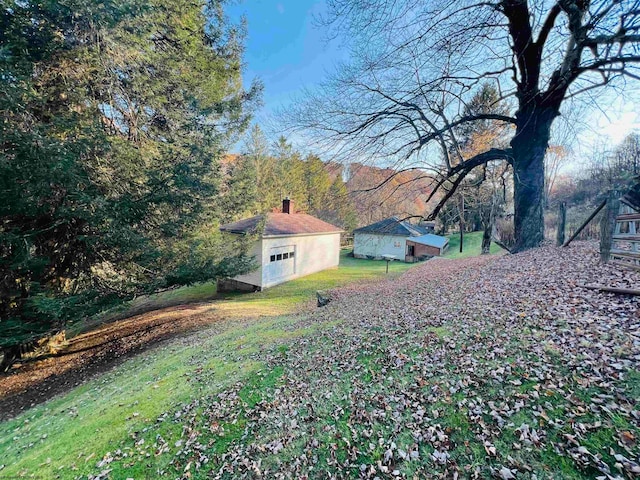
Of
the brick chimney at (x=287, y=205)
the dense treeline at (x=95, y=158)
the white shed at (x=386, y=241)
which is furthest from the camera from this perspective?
the white shed at (x=386, y=241)

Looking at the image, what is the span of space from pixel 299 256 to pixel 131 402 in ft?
48.9

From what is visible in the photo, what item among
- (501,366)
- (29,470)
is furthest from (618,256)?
(29,470)

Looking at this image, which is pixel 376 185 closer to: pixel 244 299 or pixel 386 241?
pixel 244 299

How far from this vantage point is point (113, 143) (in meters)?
6.50

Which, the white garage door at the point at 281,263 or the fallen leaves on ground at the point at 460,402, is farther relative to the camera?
the white garage door at the point at 281,263

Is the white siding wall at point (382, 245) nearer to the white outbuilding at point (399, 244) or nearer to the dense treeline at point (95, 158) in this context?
the white outbuilding at point (399, 244)

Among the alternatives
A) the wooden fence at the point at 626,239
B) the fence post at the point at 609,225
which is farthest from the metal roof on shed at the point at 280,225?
the wooden fence at the point at 626,239

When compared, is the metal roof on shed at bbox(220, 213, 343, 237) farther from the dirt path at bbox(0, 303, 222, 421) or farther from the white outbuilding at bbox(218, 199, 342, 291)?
the dirt path at bbox(0, 303, 222, 421)

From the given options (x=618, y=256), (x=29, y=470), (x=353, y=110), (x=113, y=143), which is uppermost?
(x=353, y=110)

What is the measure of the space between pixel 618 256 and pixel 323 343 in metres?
5.79

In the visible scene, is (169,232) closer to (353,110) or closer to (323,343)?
(323,343)

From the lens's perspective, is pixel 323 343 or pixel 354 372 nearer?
pixel 354 372

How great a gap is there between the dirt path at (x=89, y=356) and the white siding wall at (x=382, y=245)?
19982 mm

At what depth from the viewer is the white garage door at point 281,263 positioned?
16422 mm
